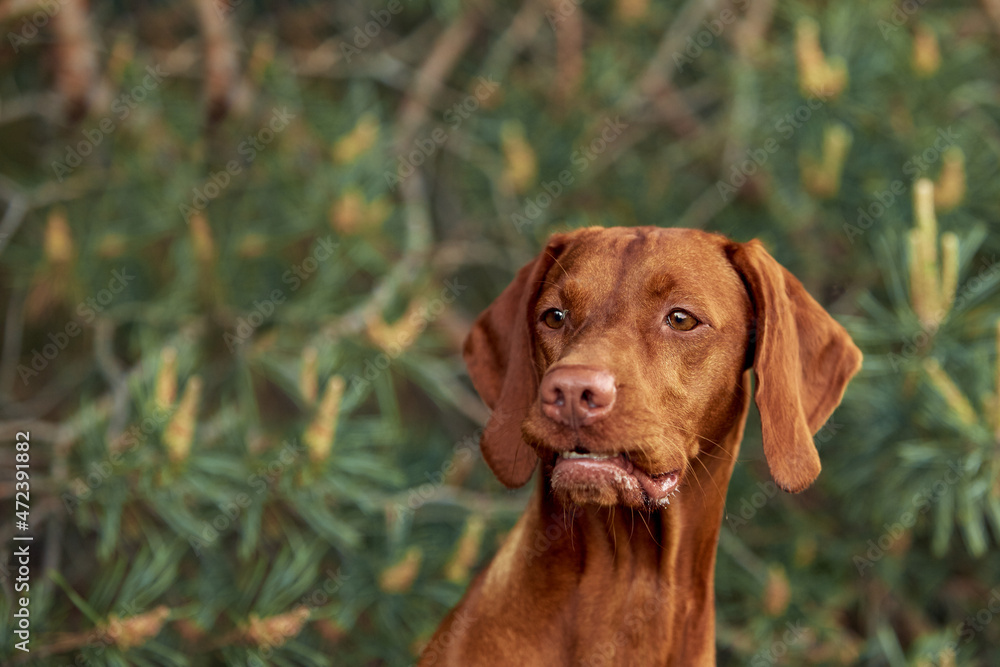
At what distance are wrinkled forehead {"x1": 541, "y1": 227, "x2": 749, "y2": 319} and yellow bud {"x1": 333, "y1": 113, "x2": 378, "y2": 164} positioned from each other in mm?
1587

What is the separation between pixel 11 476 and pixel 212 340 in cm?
105

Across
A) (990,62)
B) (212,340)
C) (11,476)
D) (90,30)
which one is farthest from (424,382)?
(990,62)

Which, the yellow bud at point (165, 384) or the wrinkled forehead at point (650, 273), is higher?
the wrinkled forehead at point (650, 273)

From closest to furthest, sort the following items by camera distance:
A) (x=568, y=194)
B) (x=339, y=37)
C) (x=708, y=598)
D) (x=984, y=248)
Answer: (x=708, y=598) < (x=984, y=248) < (x=568, y=194) < (x=339, y=37)

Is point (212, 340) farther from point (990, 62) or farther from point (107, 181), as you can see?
point (990, 62)

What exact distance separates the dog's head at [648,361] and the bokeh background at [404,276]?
26.2 inches

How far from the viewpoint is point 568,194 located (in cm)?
354

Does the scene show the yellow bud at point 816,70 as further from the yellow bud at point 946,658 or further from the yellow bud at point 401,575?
the yellow bud at point 401,575

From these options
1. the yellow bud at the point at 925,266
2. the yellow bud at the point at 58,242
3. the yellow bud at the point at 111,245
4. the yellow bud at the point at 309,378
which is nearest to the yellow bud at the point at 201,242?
the yellow bud at the point at 111,245

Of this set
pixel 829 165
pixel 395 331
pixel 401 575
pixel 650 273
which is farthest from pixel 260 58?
pixel 650 273

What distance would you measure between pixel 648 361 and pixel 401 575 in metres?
1.34

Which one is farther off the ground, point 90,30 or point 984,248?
point 90,30

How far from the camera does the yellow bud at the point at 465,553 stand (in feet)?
8.72

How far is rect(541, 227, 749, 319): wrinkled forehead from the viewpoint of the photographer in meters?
1.77
